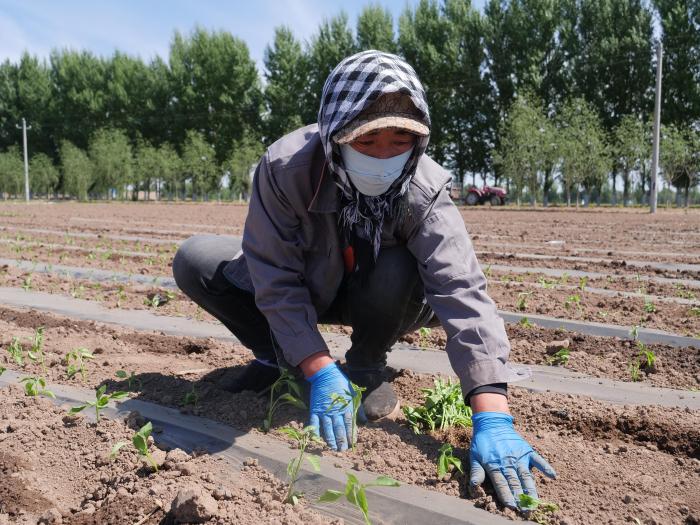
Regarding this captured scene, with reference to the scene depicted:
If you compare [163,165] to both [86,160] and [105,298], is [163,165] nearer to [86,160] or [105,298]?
[86,160]

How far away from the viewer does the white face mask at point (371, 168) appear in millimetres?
2070

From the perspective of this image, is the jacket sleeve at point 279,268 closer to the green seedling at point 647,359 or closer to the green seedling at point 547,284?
the green seedling at point 647,359

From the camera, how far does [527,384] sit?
2836 mm

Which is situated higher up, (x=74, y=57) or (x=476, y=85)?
(x=74, y=57)

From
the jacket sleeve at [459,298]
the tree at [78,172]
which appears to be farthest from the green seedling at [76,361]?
the tree at [78,172]

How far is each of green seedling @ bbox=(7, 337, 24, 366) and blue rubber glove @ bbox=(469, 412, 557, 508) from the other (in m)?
2.22

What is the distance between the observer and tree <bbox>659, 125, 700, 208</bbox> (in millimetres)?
26344

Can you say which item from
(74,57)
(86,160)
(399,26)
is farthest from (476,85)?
(74,57)

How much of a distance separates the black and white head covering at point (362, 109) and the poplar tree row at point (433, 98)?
26.8m

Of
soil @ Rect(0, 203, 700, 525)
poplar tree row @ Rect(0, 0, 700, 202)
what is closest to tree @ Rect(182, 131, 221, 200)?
poplar tree row @ Rect(0, 0, 700, 202)

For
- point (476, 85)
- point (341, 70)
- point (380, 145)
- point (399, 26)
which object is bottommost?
point (380, 145)

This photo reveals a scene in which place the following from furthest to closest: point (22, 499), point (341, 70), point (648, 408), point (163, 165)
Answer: point (163, 165) < point (648, 408) < point (341, 70) < point (22, 499)

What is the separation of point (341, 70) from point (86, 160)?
4392 centimetres

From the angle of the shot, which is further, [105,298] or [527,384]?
[105,298]
